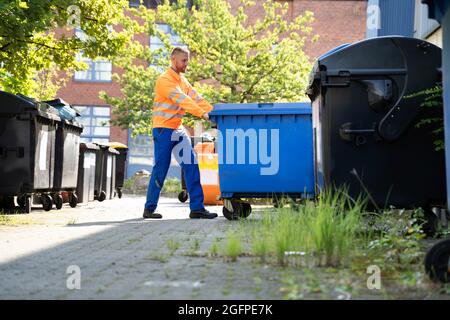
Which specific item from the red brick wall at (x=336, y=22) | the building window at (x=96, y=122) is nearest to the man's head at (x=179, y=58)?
the building window at (x=96, y=122)

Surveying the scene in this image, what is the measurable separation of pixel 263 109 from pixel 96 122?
29594 millimetres

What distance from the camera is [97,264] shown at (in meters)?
5.14

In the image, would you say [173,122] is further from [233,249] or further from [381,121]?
[233,249]

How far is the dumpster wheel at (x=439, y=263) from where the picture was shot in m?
4.14

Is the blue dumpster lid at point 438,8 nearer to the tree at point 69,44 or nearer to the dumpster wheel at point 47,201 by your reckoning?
the tree at point 69,44

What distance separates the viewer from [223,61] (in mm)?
24906

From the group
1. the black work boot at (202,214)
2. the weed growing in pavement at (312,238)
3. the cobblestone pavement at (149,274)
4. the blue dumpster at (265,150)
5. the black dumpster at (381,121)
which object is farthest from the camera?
the black work boot at (202,214)

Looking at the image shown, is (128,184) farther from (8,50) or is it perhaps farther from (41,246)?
(41,246)

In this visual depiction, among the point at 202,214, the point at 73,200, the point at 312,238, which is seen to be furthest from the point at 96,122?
the point at 312,238

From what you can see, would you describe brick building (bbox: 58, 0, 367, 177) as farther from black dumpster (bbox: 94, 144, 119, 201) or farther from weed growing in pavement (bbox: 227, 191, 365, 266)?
weed growing in pavement (bbox: 227, 191, 365, 266)

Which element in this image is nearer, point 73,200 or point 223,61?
point 73,200

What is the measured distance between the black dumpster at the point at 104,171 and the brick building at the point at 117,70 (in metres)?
18.6
